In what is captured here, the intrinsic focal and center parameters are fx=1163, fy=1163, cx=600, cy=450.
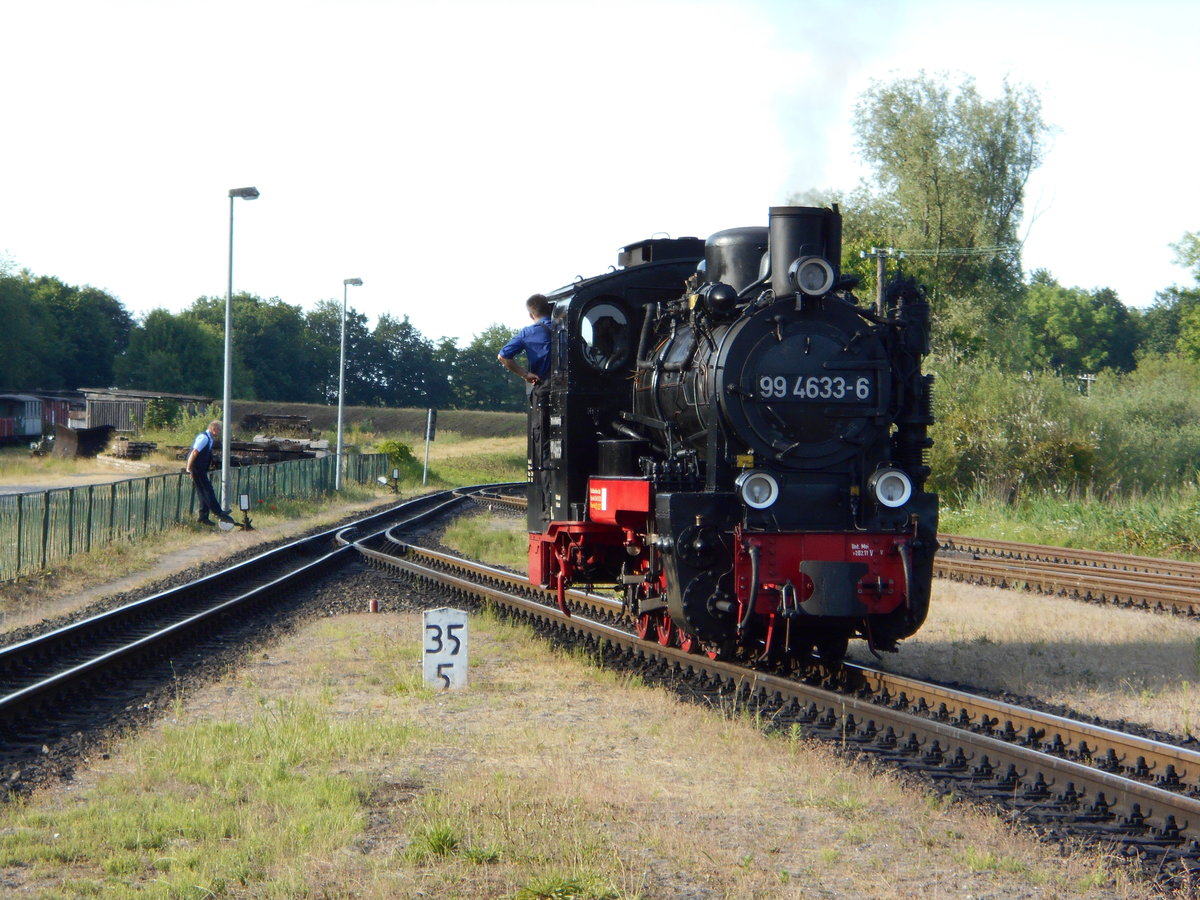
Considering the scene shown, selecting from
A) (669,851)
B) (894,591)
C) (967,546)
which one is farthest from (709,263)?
(967,546)

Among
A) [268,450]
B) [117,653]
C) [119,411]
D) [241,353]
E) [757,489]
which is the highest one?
[241,353]

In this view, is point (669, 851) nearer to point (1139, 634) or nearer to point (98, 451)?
point (1139, 634)

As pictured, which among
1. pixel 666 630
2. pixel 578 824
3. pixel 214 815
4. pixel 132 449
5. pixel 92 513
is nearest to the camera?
pixel 578 824

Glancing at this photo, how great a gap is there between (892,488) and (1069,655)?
10.4ft

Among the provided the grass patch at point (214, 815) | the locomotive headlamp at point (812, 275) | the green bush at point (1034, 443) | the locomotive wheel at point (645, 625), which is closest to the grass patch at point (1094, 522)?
the green bush at point (1034, 443)

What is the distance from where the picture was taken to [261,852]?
5.32 m

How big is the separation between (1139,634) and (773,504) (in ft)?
17.6

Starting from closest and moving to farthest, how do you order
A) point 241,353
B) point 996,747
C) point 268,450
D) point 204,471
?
point 996,747 → point 204,471 → point 268,450 → point 241,353

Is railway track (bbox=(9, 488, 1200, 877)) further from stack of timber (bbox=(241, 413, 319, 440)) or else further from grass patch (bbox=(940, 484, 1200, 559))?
stack of timber (bbox=(241, 413, 319, 440))

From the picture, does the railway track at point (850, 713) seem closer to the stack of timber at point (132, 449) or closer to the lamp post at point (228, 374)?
the lamp post at point (228, 374)

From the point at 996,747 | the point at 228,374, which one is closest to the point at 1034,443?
the point at 228,374

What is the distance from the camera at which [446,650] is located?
939cm

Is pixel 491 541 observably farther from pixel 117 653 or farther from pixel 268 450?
pixel 268 450

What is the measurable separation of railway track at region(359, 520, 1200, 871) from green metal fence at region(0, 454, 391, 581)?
31.1ft
